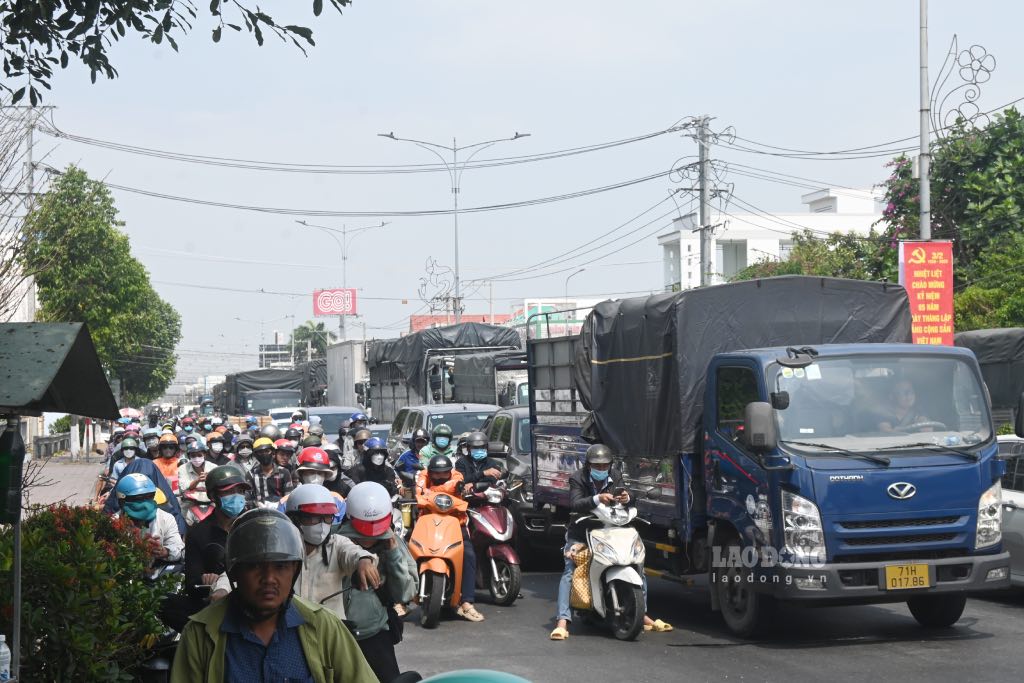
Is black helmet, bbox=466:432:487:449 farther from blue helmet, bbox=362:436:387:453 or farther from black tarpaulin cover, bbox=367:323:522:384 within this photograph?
black tarpaulin cover, bbox=367:323:522:384

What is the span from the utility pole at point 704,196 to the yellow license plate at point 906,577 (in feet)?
72.0

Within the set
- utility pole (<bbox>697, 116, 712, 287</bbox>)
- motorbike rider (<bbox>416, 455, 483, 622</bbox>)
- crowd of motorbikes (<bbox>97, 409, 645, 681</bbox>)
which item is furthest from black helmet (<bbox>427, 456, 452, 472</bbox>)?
utility pole (<bbox>697, 116, 712, 287</bbox>)

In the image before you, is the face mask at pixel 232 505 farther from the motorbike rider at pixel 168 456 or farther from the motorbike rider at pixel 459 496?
the motorbike rider at pixel 168 456

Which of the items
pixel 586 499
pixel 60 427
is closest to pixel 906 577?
pixel 586 499

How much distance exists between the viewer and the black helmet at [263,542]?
373 cm

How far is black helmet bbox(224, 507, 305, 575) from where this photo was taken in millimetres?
3727

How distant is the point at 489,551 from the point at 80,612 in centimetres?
726

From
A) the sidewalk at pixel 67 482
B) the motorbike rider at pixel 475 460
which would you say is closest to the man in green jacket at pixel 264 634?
the motorbike rider at pixel 475 460

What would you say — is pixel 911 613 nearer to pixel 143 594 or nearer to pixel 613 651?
pixel 613 651

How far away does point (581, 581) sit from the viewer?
1073 cm

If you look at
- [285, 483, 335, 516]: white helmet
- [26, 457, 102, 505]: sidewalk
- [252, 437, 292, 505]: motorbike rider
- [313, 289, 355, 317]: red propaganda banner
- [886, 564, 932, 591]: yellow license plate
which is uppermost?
[313, 289, 355, 317]: red propaganda banner

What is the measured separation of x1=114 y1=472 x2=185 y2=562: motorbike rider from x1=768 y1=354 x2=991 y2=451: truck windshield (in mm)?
4541

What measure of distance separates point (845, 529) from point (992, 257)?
17.6 metres

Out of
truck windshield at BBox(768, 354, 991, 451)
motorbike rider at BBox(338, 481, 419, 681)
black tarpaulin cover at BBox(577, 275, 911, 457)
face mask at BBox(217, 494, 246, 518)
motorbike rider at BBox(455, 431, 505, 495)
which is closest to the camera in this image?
motorbike rider at BBox(338, 481, 419, 681)
